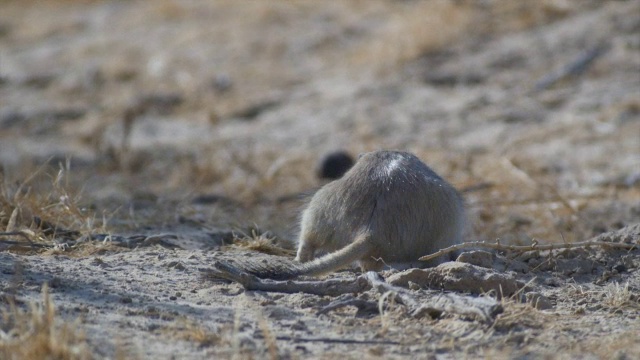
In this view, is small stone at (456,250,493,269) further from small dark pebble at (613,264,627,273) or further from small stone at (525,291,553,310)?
small dark pebble at (613,264,627,273)

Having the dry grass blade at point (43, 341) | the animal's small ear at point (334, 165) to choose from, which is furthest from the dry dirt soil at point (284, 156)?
the animal's small ear at point (334, 165)

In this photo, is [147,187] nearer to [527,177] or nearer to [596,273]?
[527,177]

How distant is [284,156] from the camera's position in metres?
8.99

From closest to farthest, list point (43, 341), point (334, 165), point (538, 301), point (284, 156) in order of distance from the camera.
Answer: point (43, 341) < point (538, 301) < point (334, 165) < point (284, 156)

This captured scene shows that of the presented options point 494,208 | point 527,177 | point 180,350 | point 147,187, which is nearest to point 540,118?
point 527,177

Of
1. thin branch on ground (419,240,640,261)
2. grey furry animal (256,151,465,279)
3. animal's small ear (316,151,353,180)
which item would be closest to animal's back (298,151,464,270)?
grey furry animal (256,151,465,279)

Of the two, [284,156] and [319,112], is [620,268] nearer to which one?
[284,156]

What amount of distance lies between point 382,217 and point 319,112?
549 cm

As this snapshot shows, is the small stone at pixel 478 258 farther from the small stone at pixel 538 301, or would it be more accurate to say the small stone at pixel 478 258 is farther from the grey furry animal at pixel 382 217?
the small stone at pixel 538 301

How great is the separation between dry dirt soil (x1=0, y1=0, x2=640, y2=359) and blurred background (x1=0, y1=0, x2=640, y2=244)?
31mm

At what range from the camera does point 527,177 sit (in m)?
7.66

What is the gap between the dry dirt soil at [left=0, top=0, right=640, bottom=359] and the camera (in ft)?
12.1

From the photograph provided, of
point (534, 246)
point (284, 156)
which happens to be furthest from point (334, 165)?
point (534, 246)

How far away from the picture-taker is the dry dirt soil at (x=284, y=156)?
3.70m
